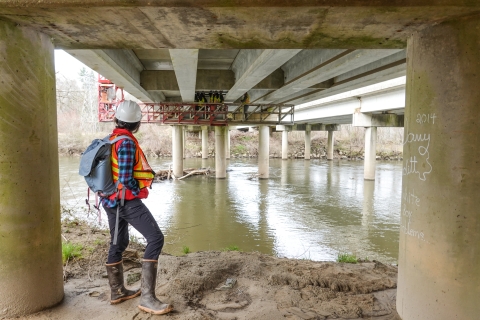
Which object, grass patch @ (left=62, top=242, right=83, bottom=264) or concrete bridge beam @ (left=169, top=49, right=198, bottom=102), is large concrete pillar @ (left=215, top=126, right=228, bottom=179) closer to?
concrete bridge beam @ (left=169, top=49, right=198, bottom=102)

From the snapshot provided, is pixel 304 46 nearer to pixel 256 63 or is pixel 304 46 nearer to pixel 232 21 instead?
pixel 232 21

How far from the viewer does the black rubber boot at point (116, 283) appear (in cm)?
331

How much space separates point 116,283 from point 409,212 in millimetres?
3139

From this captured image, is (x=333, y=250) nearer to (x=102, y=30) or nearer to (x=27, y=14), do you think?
(x=102, y=30)

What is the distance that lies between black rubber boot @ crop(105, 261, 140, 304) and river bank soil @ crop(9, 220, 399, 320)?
3.1 inches

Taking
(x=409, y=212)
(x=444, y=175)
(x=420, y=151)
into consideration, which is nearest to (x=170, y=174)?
(x=409, y=212)

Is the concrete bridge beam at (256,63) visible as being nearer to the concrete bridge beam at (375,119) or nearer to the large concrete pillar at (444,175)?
the large concrete pillar at (444,175)

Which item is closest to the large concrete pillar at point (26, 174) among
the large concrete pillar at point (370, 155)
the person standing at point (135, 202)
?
the person standing at point (135, 202)

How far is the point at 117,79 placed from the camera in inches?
359

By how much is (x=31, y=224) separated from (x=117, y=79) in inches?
274

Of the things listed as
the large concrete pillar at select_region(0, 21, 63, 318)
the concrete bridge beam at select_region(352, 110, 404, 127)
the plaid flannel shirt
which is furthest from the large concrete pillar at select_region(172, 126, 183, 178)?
the plaid flannel shirt

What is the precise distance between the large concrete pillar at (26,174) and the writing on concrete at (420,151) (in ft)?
12.2

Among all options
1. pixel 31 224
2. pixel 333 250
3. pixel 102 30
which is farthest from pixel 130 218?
pixel 333 250

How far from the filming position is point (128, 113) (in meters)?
3.26
